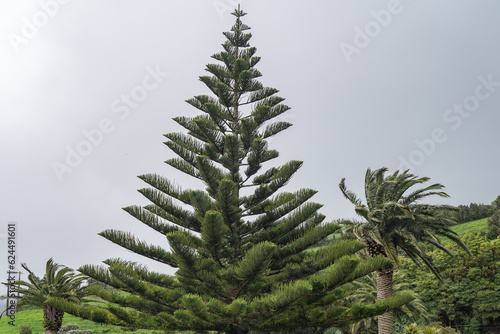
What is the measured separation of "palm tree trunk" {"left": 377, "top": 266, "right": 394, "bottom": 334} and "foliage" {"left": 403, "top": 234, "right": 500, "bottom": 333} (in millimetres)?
14552

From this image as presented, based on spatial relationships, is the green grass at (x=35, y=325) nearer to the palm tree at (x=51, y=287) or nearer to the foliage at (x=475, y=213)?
the palm tree at (x=51, y=287)

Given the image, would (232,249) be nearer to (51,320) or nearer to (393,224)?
(393,224)

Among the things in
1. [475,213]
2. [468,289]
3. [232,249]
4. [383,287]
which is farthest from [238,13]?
[475,213]

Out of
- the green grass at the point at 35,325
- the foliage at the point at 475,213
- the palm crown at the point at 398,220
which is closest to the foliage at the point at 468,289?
the palm crown at the point at 398,220

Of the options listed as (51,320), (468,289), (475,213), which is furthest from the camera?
(475,213)

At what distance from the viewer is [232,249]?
781 centimetres

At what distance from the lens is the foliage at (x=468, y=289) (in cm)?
2291

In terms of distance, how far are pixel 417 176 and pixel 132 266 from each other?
8.60 meters

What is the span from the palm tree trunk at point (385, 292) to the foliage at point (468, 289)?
14.6 m

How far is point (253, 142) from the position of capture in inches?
326

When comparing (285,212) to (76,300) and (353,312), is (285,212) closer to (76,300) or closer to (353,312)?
(353,312)

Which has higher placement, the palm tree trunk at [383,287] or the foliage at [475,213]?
the foliage at [475,213]

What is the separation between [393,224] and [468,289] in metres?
17.0

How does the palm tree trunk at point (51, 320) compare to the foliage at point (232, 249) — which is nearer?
the foliage at point (232, 249)
